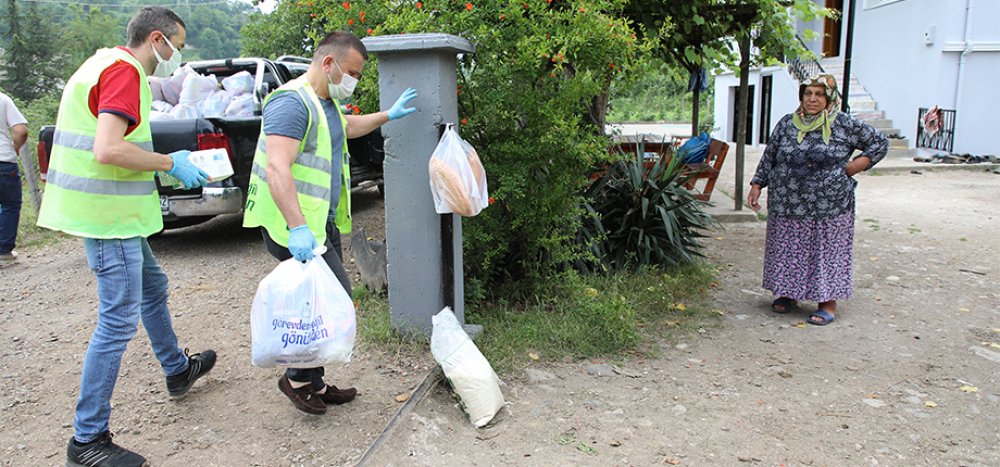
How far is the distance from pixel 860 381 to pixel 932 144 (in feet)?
40.0

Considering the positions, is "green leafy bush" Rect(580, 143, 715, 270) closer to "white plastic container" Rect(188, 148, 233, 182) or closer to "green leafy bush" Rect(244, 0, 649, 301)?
"green leafy bush" Rect(244, 0, 649, 301)

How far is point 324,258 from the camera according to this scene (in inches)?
124

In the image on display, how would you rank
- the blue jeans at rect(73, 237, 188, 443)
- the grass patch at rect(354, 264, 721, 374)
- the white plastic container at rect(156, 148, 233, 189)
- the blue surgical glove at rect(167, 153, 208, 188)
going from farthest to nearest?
the grass patch at rect(354, 264, 721, 374), the white plastic container at rect(156, 148, 233, 189), the blue surgical glove at rect(167, 153, 208, 188), the blue jeans at rect(73, 237, 188, 443)

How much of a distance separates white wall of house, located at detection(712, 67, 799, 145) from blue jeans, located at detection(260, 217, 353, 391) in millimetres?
12658

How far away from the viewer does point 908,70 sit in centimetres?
1477

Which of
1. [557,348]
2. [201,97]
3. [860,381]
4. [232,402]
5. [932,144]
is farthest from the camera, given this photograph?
[932,144]

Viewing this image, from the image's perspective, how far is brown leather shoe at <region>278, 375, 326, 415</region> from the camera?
3121mm

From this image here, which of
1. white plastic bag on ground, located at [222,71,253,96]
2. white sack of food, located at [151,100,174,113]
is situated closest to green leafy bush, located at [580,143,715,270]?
white plastic bag on ground, located at [222,71,253,96]

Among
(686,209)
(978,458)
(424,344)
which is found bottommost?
(978,458)

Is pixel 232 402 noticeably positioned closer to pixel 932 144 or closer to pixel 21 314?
pixel 21 314

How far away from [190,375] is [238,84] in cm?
417

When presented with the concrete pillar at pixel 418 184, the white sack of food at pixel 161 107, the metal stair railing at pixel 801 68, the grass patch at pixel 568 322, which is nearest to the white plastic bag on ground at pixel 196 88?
the white sack of food at pixel 161 107

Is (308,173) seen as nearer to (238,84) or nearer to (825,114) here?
(825,114)

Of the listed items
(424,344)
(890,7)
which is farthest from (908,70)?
(424,344)
